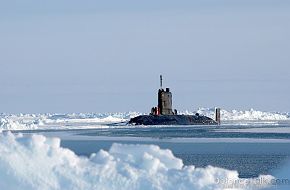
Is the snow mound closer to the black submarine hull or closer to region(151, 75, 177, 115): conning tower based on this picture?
the black submarine hull

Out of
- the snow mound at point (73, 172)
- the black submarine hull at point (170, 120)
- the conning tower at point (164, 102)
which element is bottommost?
the snow mound at point (73, 172)

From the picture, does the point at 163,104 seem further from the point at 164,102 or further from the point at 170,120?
the point at 170,120

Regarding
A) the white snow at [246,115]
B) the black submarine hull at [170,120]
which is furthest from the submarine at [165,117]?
the white snow at [246,115]

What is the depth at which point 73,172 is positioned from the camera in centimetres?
821

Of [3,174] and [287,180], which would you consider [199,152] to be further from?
A: [3,174]

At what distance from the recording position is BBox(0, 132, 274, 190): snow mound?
8.16 meters

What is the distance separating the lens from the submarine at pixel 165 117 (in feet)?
218

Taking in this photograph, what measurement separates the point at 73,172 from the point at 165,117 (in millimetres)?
58847

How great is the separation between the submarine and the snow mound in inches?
2272

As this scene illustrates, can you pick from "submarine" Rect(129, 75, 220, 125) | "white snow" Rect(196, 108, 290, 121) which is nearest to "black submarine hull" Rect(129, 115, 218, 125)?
"submarine" Rect(129, 75, 220, 125)

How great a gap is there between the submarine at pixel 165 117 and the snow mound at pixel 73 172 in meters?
57.7

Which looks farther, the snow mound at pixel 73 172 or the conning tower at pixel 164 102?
the conning tower at pixel 164 102

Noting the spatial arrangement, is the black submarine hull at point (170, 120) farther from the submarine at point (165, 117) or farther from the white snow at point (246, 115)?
the white snow at point (246, 115)

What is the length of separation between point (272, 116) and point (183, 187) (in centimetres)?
11114
